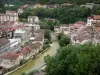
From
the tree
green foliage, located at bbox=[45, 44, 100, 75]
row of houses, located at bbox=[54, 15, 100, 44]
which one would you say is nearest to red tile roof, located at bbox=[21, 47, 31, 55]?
the tree

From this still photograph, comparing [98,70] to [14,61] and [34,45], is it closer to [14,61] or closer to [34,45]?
[14,61]

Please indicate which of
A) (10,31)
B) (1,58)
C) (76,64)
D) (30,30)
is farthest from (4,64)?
(30,30)

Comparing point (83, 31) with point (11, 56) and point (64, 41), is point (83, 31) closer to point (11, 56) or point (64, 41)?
point (64, 41)

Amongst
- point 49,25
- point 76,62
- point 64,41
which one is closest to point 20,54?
point 64,41

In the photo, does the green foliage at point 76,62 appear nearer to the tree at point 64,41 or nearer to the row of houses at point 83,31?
the row of houses at point 83,31

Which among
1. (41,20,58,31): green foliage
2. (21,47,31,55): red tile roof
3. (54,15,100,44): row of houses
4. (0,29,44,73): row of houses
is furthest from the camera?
(41,20,58,31): green foliage

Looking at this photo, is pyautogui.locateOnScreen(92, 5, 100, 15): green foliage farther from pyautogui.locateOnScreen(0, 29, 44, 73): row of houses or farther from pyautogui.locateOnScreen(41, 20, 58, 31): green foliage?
pyautogui.locateOnScreen(0, 29, 44, 73): row of houses
